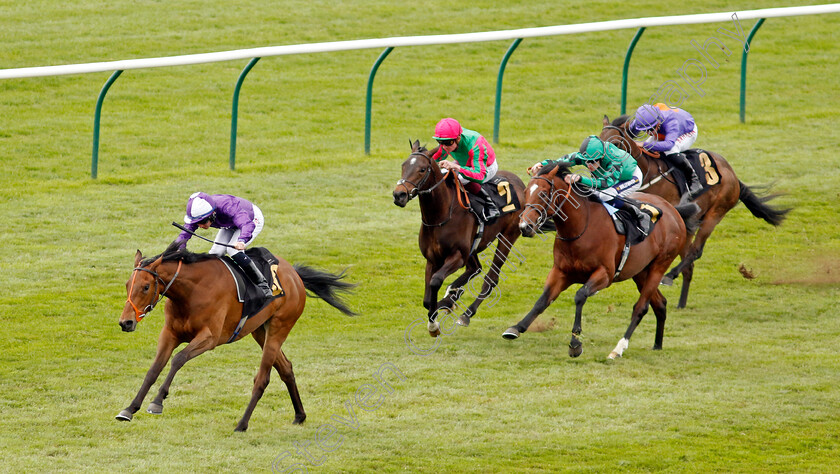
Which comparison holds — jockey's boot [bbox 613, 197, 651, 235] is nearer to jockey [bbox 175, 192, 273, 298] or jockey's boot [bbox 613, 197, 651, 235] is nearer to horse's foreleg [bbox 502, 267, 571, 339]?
horse's foreleg [bbox 502, 267, 571, 339]

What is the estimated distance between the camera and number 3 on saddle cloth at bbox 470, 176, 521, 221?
410 inches

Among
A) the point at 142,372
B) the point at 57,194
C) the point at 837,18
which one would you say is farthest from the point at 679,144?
the point at 837,18

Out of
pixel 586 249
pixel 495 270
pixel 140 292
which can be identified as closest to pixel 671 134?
pixel 495 270

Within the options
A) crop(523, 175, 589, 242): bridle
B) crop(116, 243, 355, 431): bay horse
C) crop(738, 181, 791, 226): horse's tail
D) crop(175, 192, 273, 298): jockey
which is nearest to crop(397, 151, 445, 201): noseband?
crop(523, 175, 589, 242): bridle

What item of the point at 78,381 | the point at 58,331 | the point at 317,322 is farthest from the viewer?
the point at 317,322

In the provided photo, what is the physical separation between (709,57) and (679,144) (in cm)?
Result: 994

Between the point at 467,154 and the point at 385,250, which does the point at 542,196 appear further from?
the point at 385,250

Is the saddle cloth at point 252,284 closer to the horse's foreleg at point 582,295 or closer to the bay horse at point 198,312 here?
the bay horse at point 198,312

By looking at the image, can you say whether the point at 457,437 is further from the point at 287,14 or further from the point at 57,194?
the point at 287,14

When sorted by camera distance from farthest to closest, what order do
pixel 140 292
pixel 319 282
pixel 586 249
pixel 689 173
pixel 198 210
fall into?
pixel 689 173 < pixel 586 249 < pixel 319 282 < pixel 198 210 < pixel 140 292

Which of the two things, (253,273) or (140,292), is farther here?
(253,273)

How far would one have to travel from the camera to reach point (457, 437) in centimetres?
780

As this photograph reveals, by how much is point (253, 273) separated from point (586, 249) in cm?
285

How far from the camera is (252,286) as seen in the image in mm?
7902
